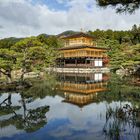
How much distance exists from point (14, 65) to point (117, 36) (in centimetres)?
5051

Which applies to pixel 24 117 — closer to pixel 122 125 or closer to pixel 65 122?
pixel 65 122

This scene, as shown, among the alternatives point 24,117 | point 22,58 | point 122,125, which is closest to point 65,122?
point 24,117

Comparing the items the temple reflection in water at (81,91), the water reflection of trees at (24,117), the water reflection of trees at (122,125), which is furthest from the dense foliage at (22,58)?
the water reflection of trees at (122,125)

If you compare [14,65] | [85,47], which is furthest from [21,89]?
[85,47]

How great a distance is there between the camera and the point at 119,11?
1030cm

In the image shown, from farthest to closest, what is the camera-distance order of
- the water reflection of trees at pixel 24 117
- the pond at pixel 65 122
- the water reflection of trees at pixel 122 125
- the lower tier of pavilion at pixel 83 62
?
1. the lower tier of pavilion at pixel 83 62
2. the water reflection of trees at pixel 24 117
3. the pond at pixel 65 122
4. the water reflection of trees at pixel 122 125

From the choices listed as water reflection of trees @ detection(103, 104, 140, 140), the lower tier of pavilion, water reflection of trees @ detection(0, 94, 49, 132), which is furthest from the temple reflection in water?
the lower tier of pavilion

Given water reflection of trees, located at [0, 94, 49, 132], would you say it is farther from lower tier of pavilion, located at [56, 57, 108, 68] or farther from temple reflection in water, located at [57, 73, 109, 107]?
lower tier of pavilion, located at [56, 57, 108, 68]

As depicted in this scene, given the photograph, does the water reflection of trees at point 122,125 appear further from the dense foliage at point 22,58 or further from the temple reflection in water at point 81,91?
the dense foliage at point 22,58

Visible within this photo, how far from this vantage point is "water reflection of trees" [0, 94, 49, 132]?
10938mm

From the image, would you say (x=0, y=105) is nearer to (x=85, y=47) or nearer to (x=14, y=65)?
(x=14, y=65)

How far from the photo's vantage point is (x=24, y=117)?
12508 millimetres

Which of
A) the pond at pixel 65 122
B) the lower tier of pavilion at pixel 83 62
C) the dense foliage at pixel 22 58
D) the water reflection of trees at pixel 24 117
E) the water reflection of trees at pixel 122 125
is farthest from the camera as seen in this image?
the lower tier of pavilion at pixel 83 62

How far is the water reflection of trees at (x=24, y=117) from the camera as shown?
10938 millimetres
